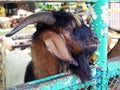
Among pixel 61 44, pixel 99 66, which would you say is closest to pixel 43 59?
pixel 61 44

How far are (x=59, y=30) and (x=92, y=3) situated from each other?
529 mm

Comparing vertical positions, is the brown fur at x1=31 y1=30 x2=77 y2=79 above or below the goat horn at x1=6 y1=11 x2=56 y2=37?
below

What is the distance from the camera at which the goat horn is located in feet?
5.35

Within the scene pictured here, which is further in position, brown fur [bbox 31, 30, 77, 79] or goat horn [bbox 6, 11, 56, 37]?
brown fur [bbox 31, 30, 77, 79]

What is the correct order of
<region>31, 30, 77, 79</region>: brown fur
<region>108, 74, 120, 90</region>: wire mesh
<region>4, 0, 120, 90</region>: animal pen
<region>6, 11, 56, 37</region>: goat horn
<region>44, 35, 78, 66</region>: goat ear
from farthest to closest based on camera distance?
<region>31, 30, 77, 79</region>: brown fur, <region>108, 74, 120, 90</region>: wire mesh, <region>44, 35, 78, 66</region>: goat ear, <region>4, 0, 120, 90</region>: animal pen, <region>6, 11, 56, 37</region>: goat horn

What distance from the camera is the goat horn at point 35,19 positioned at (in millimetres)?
1632

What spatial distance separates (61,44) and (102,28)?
379 millimetres

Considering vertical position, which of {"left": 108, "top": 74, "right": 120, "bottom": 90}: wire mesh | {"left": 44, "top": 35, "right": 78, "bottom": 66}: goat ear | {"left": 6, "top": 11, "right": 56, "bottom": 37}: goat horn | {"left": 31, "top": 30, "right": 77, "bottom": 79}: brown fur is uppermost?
{"left": 6, "top": 11, "right": 56, "bottom": 37}: goat horn

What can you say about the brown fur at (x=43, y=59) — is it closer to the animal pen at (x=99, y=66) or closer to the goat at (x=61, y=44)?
the goat at (x=61, y=44)

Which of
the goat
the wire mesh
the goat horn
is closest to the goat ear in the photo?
the goat

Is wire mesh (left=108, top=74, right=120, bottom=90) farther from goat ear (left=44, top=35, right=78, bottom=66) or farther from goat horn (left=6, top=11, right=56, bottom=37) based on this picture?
goat horn (left=6, top=11, right=56, bottom=37)

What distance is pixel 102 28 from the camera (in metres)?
1.97

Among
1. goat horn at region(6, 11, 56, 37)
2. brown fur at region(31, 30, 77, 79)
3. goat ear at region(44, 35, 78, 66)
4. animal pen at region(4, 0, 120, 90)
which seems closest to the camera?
goat horn at region(6, 11, 56, 37)

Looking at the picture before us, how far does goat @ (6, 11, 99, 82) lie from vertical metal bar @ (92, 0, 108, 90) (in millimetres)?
81
